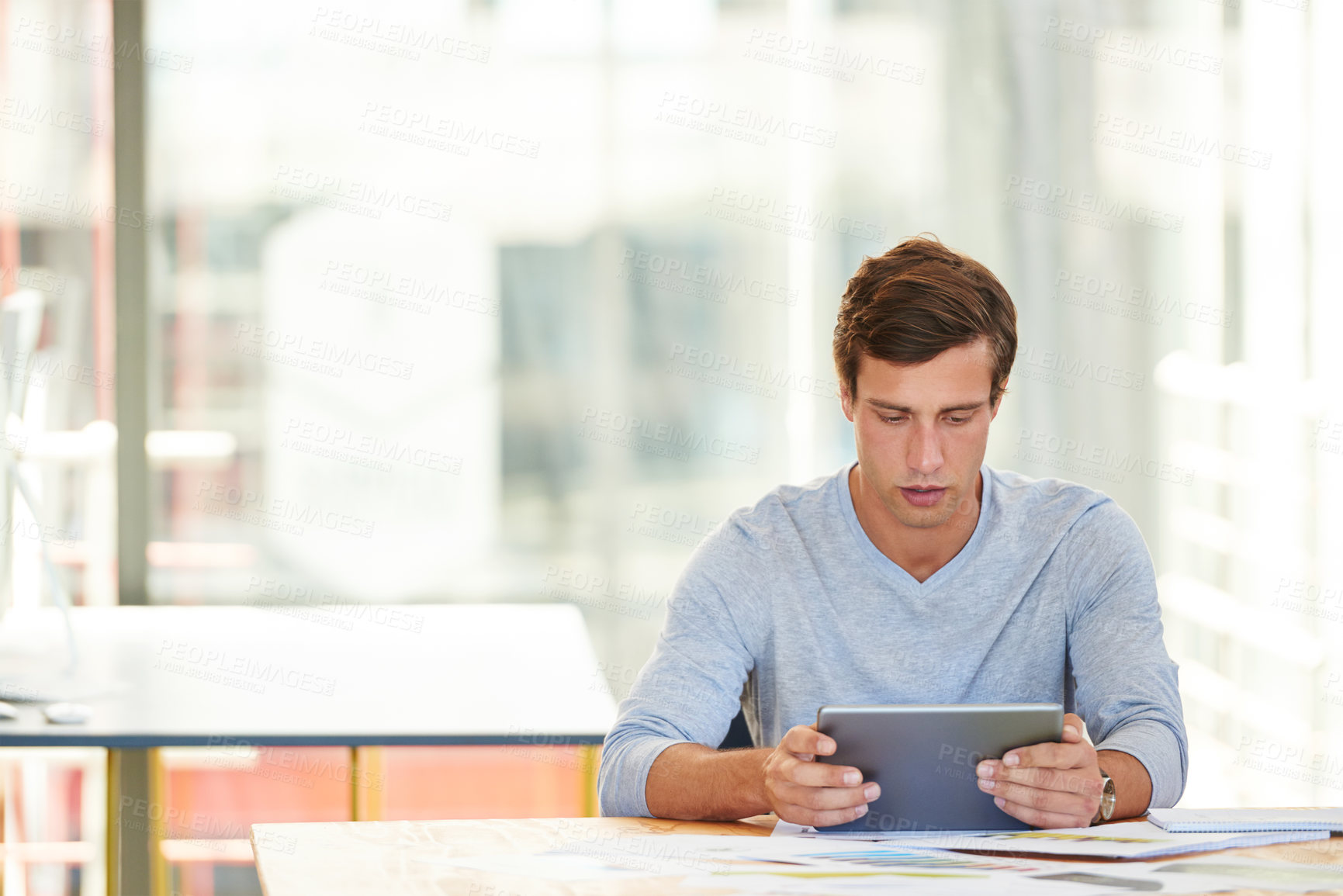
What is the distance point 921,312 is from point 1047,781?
1.80 feet

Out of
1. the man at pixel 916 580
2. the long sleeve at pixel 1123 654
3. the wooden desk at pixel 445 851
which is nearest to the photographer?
the wooden desk at pixel 445 851

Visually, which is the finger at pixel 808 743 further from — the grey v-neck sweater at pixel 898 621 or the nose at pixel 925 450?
the nose at pixel 925 450

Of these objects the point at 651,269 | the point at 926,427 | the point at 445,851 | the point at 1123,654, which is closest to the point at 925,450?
the point at 926,427

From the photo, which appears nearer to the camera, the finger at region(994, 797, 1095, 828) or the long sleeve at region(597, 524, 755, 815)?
the finger at region(994, 797, 1095, 828)

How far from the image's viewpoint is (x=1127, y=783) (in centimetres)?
128

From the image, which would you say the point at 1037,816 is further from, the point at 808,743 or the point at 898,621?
the point at 898,621

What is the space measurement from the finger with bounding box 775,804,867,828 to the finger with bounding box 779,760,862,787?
0.03 meters

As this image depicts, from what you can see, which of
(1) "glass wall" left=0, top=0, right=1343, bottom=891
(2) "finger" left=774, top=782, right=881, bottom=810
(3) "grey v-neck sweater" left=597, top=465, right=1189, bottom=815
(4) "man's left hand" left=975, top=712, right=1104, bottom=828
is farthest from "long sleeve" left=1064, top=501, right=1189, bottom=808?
(1) "glass wall" left=0, top=0, right=1343, bottom=891

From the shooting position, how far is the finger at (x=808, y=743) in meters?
1.19

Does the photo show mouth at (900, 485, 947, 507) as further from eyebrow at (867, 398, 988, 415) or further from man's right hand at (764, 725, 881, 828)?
man's right hand at (764, 725, 881, 828)

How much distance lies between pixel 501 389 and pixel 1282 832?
2.21 metres

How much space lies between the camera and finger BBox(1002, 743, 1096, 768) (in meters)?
1.19

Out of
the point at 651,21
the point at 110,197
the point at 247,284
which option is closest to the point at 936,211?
the point at 651,21

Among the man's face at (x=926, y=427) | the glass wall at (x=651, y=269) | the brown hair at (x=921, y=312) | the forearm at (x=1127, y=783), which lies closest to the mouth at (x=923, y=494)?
the man's face at (x=926, y=427)
